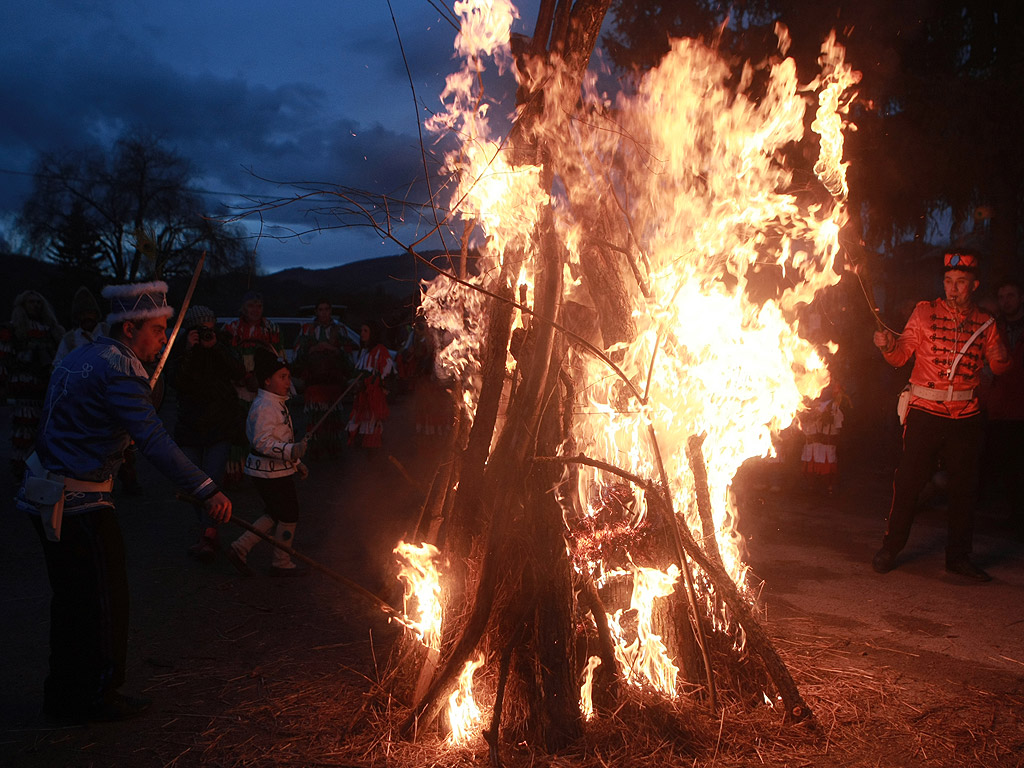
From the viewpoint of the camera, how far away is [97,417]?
10.9 ft

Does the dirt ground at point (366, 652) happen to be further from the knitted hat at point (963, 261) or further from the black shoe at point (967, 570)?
the knitted hat at point (963, 261)

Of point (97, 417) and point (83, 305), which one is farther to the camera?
point (83, 305)

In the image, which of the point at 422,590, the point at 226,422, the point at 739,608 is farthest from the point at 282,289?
the point at 739,608

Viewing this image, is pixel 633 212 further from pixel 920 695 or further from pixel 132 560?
pixel 132 560

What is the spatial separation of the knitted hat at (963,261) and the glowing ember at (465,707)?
4444mm

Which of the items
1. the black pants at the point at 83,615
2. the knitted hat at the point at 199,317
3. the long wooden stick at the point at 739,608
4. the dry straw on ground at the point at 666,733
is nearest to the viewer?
the dry straw on ground at the point at 666,733

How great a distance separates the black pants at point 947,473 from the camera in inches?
207

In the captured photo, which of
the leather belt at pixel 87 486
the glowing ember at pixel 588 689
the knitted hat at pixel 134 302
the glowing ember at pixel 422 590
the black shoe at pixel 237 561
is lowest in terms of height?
the black shoe at pixel 237 561

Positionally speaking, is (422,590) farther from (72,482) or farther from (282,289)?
(282,289)

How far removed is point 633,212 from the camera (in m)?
4.02

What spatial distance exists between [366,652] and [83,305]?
197 inches

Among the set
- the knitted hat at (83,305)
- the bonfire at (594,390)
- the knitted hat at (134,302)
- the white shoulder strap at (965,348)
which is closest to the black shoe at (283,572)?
the bonfire at (594,390)

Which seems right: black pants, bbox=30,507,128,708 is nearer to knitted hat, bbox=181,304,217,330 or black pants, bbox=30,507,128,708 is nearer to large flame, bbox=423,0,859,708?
large flame, bbox=423,0,859,708

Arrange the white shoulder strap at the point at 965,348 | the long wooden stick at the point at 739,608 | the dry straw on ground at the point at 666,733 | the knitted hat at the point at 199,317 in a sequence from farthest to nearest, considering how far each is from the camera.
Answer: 1. the knitted hat at the point at 199,317
2. the white shoulder strap at the point at 965,348
3. the long wooden stick at the point at 739,608
4. the dry straw on ground at the point at 666,733
